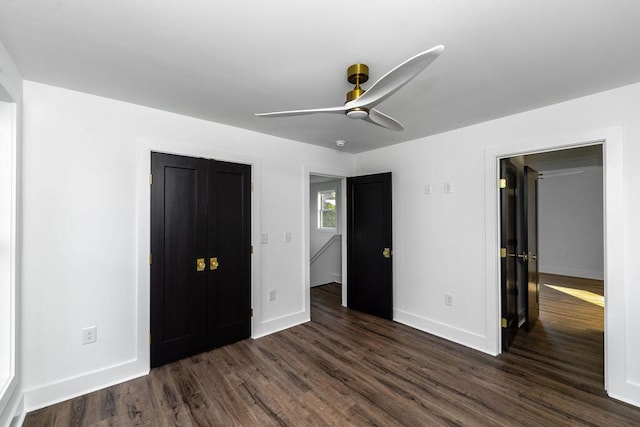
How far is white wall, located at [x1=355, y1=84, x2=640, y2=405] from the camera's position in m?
2.12

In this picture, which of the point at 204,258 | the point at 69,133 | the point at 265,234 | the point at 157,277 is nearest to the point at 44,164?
the point at 69,133

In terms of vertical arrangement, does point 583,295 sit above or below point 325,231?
below

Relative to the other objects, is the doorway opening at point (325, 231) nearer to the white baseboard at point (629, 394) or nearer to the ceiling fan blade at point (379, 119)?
the ceiling fan blade at point (379, 119)

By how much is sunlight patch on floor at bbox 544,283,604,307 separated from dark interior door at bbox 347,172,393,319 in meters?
3.57

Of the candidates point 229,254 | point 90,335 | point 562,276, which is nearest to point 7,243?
point 90,335

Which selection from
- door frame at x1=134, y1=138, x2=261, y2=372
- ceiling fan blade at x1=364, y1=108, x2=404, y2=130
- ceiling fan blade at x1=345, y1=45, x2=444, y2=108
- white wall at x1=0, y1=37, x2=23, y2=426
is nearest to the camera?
ceiling fan blade at x1=345, y1=45, x2=444, y2=108

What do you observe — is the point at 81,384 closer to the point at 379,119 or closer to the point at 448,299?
the point at 379,119

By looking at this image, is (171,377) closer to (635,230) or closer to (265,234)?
(265,234)

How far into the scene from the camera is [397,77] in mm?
1286

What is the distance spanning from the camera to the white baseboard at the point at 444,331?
2.94 meters

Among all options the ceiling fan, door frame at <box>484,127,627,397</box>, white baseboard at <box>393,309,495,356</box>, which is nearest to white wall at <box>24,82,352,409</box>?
the ceiling fan

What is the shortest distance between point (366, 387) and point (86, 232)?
262 cm

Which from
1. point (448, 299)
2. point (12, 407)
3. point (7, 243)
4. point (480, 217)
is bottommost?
point (12, 407)

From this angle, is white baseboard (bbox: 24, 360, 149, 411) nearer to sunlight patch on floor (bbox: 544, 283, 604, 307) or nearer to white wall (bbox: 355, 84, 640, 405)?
white wall (bbox: 355, 84, 640, 405)
